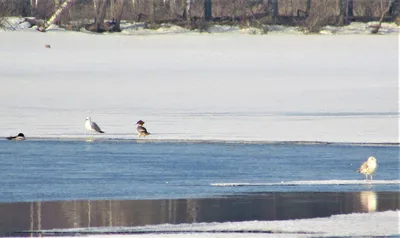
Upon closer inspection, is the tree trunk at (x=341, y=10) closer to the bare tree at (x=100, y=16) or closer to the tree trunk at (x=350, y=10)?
the tree trunk at (x=350, y=10)

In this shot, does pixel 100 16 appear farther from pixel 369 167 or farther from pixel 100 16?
pixel 369 167

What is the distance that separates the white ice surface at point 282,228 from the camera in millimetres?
7766

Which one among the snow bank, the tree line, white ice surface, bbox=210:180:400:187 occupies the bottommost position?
the snow bank

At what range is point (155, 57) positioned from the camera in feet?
83.4

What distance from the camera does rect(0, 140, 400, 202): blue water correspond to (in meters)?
9.82

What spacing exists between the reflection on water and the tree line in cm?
2184

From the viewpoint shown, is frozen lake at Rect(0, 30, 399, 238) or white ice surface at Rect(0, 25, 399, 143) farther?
white ice surface at Rect(0, 25, 399, 143)

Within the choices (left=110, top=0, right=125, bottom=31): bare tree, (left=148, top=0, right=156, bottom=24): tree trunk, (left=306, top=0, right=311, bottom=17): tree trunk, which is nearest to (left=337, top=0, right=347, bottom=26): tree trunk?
(left=306, top=0, right=311, bottom=17): tree trunk

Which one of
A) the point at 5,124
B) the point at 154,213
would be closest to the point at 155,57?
the point at 5,124

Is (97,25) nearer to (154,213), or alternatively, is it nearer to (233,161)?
(233,161)

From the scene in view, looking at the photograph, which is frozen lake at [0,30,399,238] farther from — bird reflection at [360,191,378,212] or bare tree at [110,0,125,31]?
bare tree at [110,0,125,31]

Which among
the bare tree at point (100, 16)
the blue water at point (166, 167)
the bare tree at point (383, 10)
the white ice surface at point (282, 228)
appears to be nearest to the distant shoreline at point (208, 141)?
the blue water at point (166, 167)

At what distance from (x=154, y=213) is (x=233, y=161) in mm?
3335

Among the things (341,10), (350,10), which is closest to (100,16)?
(341,10)
